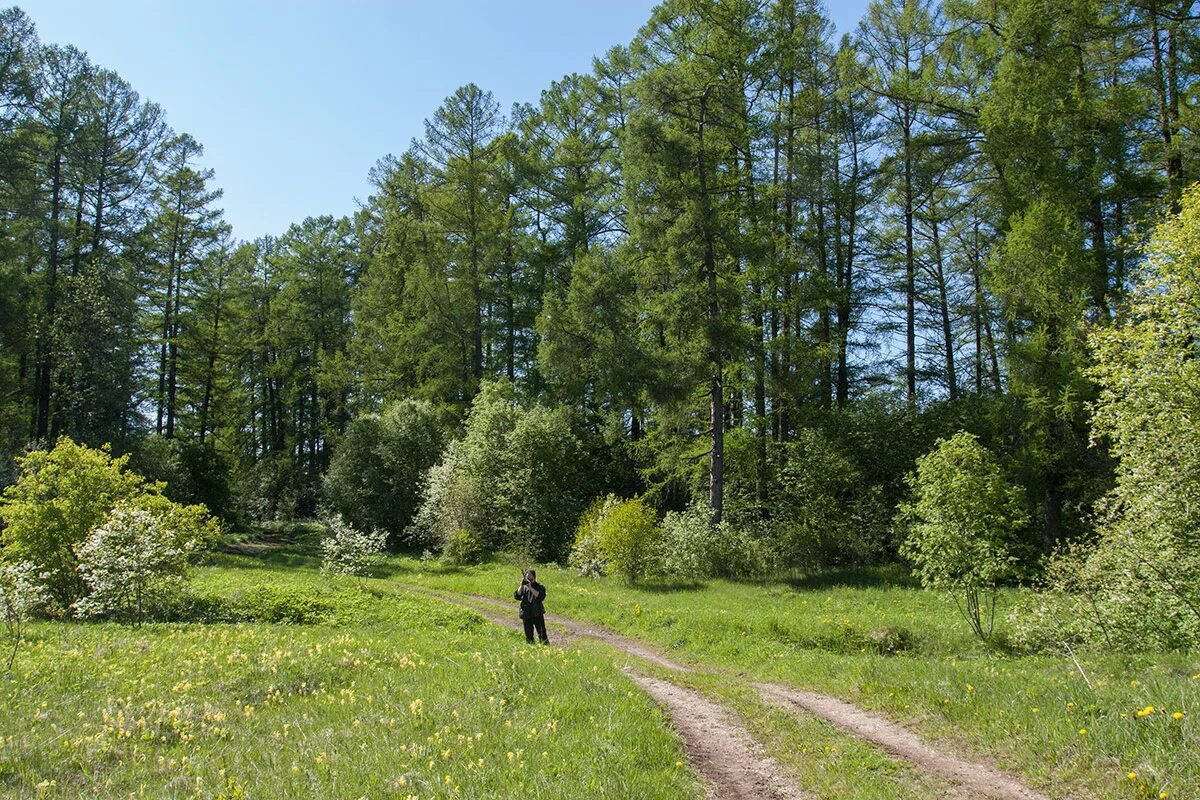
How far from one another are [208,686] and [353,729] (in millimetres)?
2856

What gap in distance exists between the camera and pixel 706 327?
22.8 m

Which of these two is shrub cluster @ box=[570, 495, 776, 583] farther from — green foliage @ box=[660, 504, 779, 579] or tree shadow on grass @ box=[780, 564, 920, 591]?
tree shadow on grass @ box=[780, 564, 920, 591]

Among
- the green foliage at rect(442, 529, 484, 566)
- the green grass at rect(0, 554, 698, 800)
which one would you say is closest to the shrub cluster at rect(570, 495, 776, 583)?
the green foliage at rect(442, 529, 484, 566)

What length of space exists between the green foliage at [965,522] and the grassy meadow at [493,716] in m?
1.36

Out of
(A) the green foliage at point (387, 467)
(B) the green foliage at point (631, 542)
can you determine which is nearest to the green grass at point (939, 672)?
(B) the green foliage at point (631, 542)

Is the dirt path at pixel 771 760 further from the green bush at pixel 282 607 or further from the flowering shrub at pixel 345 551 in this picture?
the flowering shrub at pixel 345 551

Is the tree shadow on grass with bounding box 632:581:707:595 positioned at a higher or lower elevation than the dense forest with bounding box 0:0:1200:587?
lower

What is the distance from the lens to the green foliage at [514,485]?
2906 cm

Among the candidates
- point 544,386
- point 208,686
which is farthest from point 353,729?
point 544,386

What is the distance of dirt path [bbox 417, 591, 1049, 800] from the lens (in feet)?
19.5

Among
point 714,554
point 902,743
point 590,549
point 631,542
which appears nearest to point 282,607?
point 631,542

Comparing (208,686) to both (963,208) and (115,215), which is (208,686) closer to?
(963,208)

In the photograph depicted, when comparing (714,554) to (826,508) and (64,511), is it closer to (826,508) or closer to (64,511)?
(826,508)

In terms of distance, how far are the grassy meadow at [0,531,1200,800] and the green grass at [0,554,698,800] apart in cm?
3
